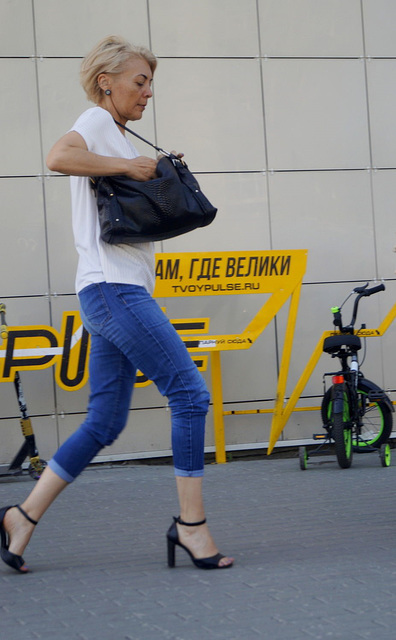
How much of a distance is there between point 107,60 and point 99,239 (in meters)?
0.78

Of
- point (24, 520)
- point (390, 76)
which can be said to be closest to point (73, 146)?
point (24, 520)

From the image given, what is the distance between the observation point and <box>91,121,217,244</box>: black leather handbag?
3820 mm

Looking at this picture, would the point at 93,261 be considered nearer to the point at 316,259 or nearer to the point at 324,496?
the point at 324,496

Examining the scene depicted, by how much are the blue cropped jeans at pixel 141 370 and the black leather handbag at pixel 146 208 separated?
225mm

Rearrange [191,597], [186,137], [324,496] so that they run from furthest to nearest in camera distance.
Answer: [186,137], [324,496], [191,597]

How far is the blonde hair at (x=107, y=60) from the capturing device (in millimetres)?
4051

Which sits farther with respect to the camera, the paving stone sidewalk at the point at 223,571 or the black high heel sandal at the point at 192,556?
the black high heel sandal at the point at 192,556

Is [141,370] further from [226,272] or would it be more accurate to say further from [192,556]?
[226,272]

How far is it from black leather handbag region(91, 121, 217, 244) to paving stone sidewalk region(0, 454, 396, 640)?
137 cm

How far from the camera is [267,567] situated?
386 cm

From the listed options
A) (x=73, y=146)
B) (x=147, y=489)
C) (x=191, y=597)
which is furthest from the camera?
(x=147, y=489)

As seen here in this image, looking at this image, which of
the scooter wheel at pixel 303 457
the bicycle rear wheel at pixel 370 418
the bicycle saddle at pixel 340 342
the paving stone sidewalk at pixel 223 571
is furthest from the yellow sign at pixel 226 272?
the paving stone sidewalk at pixel 223 571

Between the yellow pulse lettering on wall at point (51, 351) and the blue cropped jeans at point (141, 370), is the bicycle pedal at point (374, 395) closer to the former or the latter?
the yellow pulse lettering on wall at point (51, 351)

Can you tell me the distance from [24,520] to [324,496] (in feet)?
7.64
